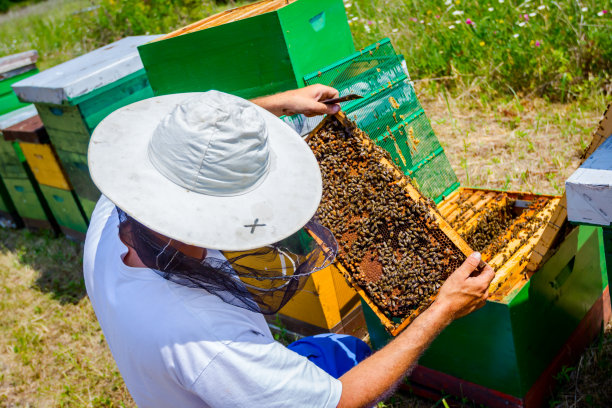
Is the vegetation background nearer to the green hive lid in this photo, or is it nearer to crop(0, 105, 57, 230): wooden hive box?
crop(0, 105, 57, 230): wooden hive box

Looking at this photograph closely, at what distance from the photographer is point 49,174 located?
497 cm

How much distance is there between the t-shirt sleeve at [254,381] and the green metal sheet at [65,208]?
3.88 m

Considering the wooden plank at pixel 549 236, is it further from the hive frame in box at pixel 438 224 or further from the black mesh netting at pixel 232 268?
the black mesh netting at pixel 232 268

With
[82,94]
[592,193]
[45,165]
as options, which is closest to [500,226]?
[592,193]

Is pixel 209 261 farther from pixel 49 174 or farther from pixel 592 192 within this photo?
pixel 49 174

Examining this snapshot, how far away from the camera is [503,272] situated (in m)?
2.29

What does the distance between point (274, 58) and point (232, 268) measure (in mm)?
1441

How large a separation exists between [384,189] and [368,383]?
2.82ft

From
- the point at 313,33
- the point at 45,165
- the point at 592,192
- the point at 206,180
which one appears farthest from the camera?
the point at 45,165

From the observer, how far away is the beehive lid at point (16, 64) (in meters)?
5.52

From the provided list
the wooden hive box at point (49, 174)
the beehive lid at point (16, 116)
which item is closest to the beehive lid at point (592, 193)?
the wooden hive box at point (49, 174)

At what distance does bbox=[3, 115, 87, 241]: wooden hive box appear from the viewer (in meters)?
4.70

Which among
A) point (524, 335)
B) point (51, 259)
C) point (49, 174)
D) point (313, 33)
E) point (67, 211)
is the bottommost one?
point (51, 259)

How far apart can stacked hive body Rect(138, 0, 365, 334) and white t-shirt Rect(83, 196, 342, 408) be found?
1294 mm
